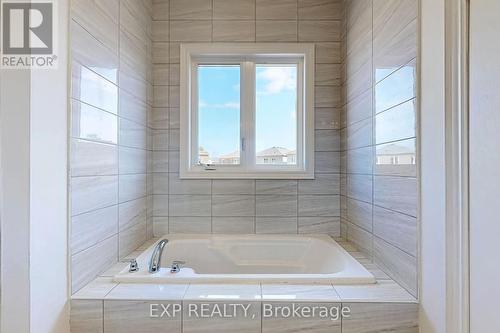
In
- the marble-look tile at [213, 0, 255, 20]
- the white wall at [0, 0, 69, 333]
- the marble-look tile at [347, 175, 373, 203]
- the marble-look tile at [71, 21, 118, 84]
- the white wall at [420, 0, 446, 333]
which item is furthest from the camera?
the marble-look tile at [213, 0, 255, 20]

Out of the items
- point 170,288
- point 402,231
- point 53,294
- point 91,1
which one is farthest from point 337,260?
point 91,1

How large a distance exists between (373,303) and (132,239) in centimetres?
157

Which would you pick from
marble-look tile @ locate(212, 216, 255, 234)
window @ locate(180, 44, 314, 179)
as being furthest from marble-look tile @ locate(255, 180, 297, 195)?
marble-look tile @ locate(212, 216, 255, 234)

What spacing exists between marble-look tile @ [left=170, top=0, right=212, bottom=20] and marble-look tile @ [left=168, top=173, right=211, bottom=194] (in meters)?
1.26

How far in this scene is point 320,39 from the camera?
2561 mm

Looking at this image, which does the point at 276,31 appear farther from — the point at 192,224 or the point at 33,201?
the point at 33,201

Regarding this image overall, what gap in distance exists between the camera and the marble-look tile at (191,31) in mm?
2557

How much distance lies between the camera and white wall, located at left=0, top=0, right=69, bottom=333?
1150mm

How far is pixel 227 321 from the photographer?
4.60 ft

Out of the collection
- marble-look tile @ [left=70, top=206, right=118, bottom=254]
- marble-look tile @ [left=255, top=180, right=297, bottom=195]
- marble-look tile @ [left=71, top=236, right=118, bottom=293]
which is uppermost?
marble-look tile @ [left=255, top=180, right=297, bottom=195]

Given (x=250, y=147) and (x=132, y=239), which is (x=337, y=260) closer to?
(x=250, y=147)

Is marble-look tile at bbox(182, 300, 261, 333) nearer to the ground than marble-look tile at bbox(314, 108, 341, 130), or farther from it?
nearer to the ground

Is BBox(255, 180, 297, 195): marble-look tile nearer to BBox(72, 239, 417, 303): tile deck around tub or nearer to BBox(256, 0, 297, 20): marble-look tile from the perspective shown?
BBox(72, 239, 417, 303): tile deck around tub

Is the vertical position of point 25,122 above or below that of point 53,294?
above
